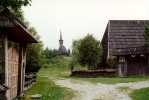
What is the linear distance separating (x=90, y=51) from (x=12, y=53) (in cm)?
2311

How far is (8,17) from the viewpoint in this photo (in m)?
9.94

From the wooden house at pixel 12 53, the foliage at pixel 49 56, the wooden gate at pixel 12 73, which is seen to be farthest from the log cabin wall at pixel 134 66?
the foliage at pixel 49 56

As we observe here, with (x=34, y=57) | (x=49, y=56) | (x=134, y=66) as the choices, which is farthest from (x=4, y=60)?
(x=49, y=56)

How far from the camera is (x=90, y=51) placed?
3569 centimetres

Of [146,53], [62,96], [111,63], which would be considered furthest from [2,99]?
[111,63]

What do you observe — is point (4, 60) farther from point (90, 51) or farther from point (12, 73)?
point (90, 51)

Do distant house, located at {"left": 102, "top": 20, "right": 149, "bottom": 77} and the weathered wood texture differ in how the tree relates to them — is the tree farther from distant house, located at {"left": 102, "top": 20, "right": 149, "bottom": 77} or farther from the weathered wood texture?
the weathered wood texture

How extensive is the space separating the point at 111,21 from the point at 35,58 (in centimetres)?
1638

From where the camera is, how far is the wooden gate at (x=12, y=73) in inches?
491

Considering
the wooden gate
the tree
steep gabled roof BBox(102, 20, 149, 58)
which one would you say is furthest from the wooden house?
steep gabled roof BBox(102, 20, 149, 58)

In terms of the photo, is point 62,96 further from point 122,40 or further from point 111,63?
point 122,40

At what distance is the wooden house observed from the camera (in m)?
9.94

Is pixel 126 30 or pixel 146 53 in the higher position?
pixel 126 30

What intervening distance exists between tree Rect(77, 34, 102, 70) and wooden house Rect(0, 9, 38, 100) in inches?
844
